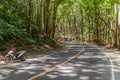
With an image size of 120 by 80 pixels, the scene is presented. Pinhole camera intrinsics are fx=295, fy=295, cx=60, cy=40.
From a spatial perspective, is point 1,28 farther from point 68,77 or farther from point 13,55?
point 68,77

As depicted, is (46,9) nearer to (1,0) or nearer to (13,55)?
(1,0)

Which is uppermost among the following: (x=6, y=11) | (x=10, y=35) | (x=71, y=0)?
(x=71, y=0)

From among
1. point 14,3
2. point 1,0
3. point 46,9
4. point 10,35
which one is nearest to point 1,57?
point 10,35

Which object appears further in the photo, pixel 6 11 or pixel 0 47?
pixel 6 11

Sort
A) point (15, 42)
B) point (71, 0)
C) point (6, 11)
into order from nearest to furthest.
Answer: point (15, 42)
point (6, 11)
point (71, 0)

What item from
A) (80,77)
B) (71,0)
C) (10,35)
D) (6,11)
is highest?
(71,0)

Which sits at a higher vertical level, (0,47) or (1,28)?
(1,28)

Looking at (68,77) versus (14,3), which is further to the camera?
(14,3)

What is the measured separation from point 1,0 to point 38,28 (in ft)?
46.4

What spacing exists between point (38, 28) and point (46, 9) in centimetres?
421

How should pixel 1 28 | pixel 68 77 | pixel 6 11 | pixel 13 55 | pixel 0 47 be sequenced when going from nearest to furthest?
pixel 68 77
pixel 13 55
pixel 0 47
pixel 1 28
pixel 6 11

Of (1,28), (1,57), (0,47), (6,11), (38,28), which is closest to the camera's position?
(1,57)

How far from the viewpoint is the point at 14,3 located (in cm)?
3888

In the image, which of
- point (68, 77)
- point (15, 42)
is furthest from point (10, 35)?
point (68, 77)
